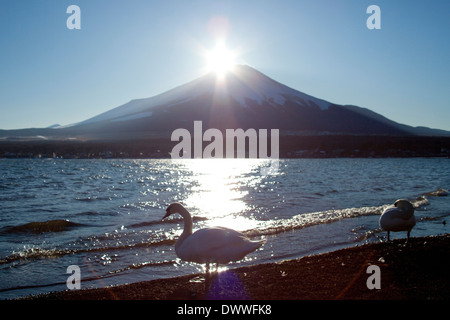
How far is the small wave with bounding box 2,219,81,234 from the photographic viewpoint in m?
14.7

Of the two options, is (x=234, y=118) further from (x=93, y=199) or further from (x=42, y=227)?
(x=42, y=227)

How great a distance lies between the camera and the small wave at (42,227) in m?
14.7

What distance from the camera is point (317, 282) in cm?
760

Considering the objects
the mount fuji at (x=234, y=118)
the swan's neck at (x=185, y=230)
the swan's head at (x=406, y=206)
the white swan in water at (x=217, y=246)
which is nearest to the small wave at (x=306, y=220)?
the swan's head at (x=406, y=206)

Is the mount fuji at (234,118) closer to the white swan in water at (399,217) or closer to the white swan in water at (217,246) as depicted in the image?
the white swan in water at (399,217)

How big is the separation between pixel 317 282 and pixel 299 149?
3743 inches

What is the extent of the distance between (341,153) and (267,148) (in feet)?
71.1

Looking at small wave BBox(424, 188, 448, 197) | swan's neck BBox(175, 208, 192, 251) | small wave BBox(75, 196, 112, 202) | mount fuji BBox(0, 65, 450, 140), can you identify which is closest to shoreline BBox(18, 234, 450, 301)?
swan's neck BBox(175, 208, 192, 251)

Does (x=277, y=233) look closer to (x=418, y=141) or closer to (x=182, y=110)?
(x=418, y=141)

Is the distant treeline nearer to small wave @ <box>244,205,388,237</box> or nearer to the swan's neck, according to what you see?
small wave @ <box>244,205,388,237</box>

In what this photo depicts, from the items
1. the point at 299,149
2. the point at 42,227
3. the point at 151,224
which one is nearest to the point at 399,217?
the point at 151,224

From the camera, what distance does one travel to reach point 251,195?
82.3ft

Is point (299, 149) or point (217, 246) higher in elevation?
point (299, 149)
